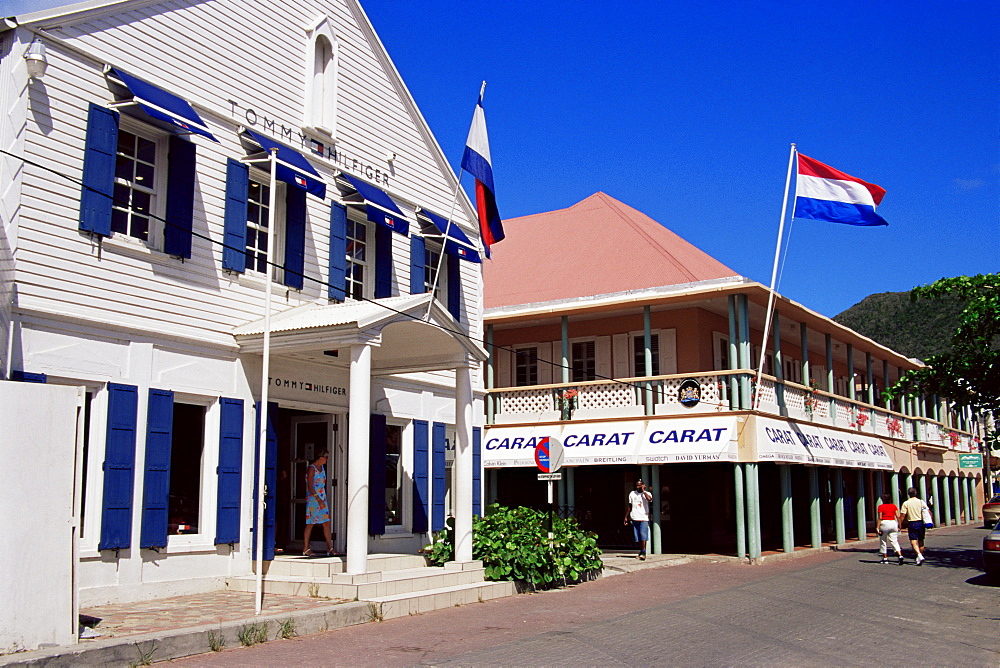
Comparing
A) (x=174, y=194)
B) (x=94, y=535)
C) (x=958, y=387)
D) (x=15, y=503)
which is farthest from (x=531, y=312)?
(x=15, y=503)

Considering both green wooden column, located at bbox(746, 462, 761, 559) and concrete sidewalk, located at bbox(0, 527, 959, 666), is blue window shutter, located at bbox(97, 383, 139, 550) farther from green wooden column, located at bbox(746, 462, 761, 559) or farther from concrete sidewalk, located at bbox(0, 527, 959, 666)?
green wooden column, located at bbox(746, 462, 761, 559)

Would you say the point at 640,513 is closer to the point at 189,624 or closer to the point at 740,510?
the point at 740,510

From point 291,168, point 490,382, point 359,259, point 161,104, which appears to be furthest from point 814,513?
point 161,104

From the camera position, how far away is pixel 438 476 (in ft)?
57.8

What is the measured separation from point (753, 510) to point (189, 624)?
1411 centimetres

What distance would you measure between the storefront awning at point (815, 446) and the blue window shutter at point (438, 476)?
7.14 meters

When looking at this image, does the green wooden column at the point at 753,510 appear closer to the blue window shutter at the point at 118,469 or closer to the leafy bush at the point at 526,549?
the leafy bush at the point at 526,549

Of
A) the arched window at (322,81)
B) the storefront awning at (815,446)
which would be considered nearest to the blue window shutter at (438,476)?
the arched window at (322,81)

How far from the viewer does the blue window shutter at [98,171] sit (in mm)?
11445

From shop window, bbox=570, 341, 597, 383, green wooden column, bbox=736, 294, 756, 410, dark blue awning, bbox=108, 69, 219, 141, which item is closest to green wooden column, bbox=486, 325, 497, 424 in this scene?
shop window, bbox=570, 341, 597, 383

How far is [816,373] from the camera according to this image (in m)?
34.2

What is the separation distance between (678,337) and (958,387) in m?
Answer: 6.98

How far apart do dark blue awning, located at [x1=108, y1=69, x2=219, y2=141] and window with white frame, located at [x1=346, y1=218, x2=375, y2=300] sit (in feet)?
13.1

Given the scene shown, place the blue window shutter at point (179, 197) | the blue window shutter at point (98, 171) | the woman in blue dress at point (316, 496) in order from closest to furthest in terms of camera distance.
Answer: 1. the blue window shutter at point (98, 171)
2. the blue window shutter at point (179, 197)
3. the woman in blue dress at point (316, 496)
